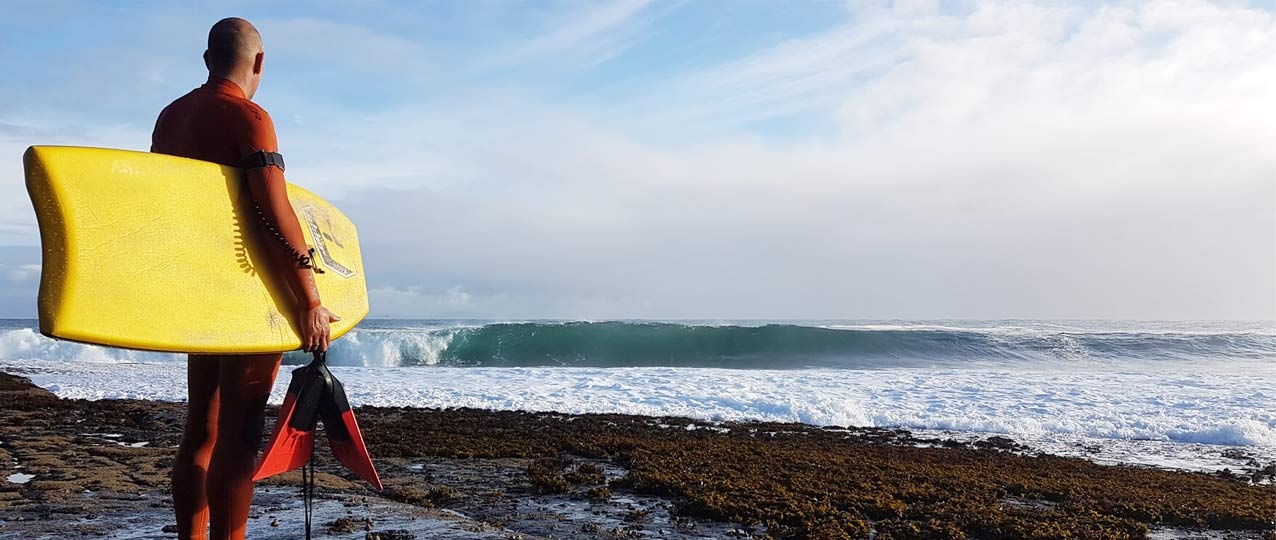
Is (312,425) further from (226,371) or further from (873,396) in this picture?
(873,396)

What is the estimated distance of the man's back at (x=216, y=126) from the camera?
2.00 m

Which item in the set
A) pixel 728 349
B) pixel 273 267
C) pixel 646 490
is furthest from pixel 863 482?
pixel 728 349

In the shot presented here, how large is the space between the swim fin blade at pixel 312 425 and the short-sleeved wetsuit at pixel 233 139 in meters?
0.22

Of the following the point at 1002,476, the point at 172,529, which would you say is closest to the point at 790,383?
the point at 1002,476

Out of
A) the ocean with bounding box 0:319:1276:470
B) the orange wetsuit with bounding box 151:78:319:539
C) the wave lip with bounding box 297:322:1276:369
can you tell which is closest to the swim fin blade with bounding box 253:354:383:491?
the orange wetsuit with bounding box 151:78:319:539

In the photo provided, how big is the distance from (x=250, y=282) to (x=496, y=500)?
299 cm

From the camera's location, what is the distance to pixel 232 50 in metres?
2.12

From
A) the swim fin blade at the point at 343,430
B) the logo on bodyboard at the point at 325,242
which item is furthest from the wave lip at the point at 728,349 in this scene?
the swim fin blade at the point at 343,430

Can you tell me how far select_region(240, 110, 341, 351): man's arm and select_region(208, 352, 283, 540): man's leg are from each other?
0.60 ft

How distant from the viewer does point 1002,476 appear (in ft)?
19.9

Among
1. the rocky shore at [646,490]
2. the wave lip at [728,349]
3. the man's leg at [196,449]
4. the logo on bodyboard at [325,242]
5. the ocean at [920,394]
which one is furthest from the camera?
the wave lip at [728,349]

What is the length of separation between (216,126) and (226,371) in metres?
0.68

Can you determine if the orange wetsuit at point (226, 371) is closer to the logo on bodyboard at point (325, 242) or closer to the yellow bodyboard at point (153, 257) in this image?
the yellow bodyboard at point (153, 257)

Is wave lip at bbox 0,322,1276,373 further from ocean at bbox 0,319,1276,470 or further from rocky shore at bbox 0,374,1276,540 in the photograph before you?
rocky shore at bbox 0,374,1276,540
